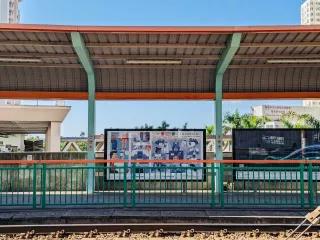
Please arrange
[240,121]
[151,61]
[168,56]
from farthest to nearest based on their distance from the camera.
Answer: [240,121]
[151,61]
[168,56]

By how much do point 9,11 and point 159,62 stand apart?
14726 cm

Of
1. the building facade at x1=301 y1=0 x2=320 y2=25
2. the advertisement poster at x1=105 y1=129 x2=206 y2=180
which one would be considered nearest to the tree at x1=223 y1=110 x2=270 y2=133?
the advertisement poster at x1=105 y1=129 x2=206 y2=180

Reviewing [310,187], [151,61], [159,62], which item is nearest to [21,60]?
[151,61]

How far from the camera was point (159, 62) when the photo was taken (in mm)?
14094

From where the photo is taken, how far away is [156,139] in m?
14.5

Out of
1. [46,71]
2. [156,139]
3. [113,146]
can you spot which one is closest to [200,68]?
[156,139]

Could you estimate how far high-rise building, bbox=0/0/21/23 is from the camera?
13846cm

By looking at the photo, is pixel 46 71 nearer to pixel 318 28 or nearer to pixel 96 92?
pixel 96 92

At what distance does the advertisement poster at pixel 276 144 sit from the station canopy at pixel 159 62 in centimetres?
140

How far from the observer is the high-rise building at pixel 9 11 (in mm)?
138462

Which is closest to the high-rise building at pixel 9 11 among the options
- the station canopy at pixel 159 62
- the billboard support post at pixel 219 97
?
the station canopy at pixel 159 62

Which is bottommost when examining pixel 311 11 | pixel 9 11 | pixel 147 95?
pixel 147 95

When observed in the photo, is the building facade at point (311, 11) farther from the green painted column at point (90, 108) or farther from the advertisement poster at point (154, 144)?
the green painted column at point (90, 108)

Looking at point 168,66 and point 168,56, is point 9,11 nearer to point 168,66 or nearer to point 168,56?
point 168,66
